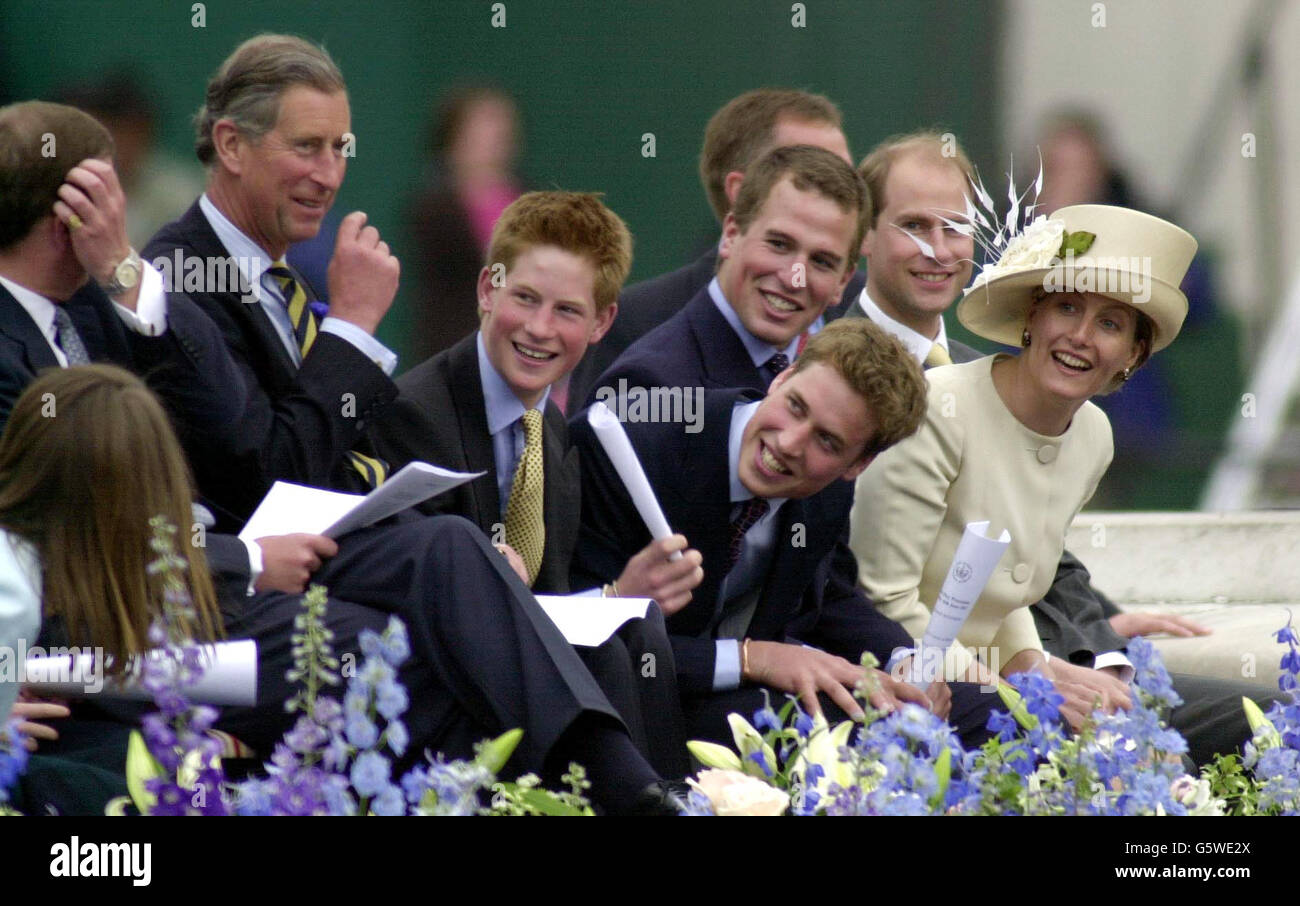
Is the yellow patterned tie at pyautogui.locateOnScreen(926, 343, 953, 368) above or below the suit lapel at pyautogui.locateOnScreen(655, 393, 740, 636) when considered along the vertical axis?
above

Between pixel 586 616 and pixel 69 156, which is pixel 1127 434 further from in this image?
pixel 69 156

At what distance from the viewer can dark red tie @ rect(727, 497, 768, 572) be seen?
4020 mm

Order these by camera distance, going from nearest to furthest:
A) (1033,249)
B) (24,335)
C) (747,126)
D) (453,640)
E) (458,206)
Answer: (453,640)
(24,335)
(1033,249)
(747,126)
(458,206)

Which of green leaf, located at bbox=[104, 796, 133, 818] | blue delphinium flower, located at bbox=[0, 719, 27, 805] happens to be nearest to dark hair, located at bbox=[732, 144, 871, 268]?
green leaf, located at bbox=[104, 796, 133, 818]

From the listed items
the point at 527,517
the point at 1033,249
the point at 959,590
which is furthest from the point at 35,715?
the point at 1033,249

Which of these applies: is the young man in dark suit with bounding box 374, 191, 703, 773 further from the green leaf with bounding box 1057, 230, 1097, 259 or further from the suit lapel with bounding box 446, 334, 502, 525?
the green leaf with bounding box 1057, 230, 1097, 259

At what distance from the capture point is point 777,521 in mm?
4051

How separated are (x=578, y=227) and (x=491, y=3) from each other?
3.26 meters

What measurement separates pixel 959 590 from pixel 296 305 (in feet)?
5.09

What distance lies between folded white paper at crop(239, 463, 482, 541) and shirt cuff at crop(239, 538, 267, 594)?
5 cm

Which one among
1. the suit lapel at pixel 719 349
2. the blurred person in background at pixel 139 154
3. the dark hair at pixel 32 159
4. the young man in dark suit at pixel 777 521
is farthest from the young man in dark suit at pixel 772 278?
the blurred person in background at pixel 139 154

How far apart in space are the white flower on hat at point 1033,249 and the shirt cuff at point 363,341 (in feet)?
4.60

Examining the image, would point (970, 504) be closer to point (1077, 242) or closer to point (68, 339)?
point (1077, 242)
